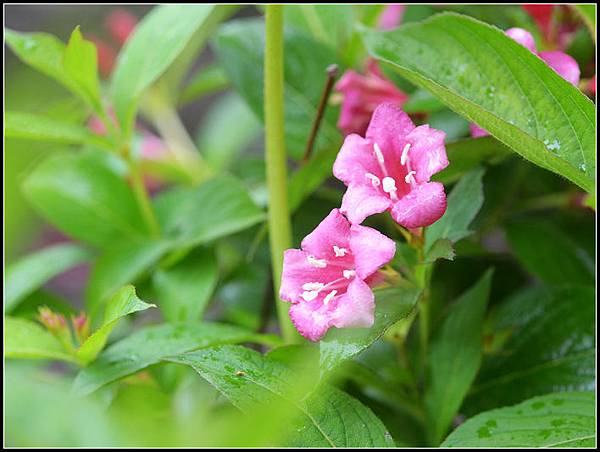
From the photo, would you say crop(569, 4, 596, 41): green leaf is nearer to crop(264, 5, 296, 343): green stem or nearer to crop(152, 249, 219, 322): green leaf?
crop(264, 5, 296, 343): green stem

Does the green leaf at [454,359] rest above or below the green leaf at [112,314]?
below

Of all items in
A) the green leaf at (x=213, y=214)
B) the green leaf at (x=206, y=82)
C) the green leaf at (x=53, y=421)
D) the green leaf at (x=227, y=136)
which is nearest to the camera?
the green leaf at (x=53, y=421)

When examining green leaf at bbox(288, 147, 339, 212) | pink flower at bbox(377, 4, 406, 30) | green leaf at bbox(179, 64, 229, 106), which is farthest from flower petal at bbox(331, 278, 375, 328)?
green leaf at bbox(179, 64, 229, 106)

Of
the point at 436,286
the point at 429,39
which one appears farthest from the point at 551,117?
the point at 436,286

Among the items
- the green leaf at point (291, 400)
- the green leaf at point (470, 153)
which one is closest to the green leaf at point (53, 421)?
the green leaf at point (291, 400)

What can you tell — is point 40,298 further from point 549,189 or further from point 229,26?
point 549,189

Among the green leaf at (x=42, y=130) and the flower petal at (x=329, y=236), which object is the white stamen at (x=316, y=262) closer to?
the flower petal at (x=329, y=236)

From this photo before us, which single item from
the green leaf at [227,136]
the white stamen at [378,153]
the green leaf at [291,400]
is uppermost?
the white stamen at [378,153]

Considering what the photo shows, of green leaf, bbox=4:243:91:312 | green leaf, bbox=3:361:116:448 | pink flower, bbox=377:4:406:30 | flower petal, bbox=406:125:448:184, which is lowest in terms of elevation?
green leaf, bbox=4:243:91:312
